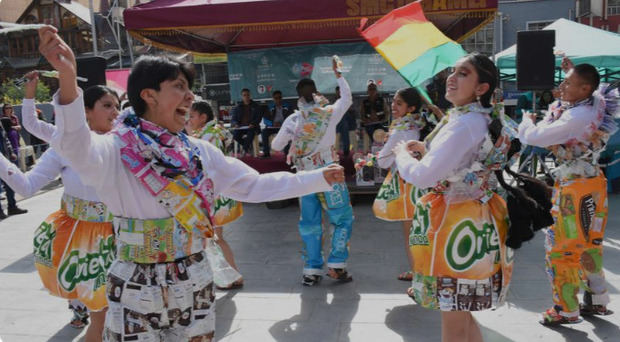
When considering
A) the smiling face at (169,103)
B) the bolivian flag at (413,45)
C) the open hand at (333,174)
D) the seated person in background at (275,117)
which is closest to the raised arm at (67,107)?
the smiling face at (169,103)

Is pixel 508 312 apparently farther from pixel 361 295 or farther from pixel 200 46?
pixel 200 46

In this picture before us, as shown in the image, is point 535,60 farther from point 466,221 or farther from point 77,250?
point 77,250

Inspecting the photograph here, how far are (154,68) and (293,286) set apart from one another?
313 cm

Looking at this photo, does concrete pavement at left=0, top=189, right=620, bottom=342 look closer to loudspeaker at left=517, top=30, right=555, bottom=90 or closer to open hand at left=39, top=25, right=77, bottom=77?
loudspeaker at left=517, top=30, right=555, bottom=90

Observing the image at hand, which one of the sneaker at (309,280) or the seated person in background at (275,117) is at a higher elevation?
the seated person in background at (275,117)

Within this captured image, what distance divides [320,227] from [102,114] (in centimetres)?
222

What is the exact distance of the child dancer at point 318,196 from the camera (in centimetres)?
466

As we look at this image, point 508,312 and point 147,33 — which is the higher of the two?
point 147,33

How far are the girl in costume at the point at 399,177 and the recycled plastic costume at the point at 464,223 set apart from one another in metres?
1.65

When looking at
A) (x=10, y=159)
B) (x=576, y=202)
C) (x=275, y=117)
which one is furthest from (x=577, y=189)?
(x=10, y=159)

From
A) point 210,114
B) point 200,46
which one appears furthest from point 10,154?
point 210,114

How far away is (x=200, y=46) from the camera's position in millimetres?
9500

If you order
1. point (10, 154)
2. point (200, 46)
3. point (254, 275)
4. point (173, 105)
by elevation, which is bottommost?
point (254, 275)

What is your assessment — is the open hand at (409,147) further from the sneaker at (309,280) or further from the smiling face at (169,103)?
the sneaker at (309,280)
